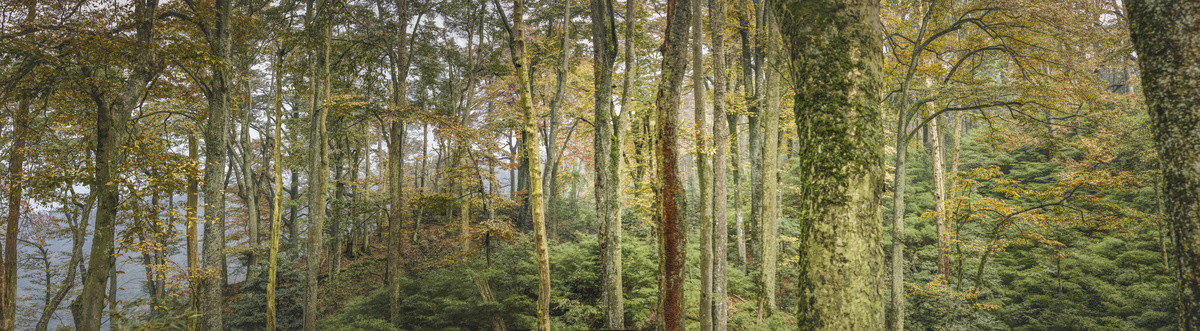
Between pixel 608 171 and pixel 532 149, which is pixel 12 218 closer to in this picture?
pixel 532 149

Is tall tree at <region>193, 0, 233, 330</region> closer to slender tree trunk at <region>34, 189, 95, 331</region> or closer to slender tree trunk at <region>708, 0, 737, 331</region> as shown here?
slender tree trunk at <region>34, 189, 95, 331</region>

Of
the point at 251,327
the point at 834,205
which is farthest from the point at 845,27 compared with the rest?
the point at 251,327

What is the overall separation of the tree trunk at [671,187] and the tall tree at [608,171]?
4.12 feet

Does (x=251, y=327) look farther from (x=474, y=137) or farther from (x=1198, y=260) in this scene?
(x=1198, y=260)

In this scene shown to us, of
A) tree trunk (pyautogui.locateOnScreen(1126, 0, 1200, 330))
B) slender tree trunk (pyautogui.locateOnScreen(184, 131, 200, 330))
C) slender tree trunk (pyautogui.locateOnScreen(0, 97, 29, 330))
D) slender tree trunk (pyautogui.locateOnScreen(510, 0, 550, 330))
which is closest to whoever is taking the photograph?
tree trunk (pyautogui.locateOnScreen(1126, 0, 1200, 330))

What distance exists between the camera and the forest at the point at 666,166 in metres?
2.67

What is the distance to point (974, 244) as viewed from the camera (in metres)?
12.6

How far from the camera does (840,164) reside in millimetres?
2432

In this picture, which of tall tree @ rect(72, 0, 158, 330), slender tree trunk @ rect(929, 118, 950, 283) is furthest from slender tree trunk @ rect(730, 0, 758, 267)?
tall tree @ rect(72, 0, 158, 330)

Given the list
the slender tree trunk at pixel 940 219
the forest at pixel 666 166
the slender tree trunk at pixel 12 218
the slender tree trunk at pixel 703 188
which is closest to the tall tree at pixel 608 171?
the forest at pixel 666 166

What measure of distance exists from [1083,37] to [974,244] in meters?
6.45

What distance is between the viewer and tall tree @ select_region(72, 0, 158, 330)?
6.43 m

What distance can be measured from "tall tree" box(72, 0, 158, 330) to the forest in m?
0.04

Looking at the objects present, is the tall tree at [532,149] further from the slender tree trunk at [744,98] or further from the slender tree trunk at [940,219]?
the slender tree trunk at [940,219]
